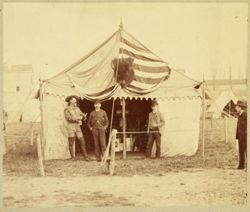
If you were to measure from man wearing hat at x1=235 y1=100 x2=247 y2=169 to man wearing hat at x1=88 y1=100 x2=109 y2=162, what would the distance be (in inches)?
34.9

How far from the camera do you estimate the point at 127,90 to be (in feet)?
11.6

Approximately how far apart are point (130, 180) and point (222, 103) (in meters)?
0.81

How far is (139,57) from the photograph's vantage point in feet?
11.5

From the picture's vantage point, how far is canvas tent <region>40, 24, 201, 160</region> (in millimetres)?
3438

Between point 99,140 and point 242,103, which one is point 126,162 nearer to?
point 99,140

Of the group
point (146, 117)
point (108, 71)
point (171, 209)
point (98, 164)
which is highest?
point (108, 71)

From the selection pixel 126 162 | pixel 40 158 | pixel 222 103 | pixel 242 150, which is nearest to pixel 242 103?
pixel 222 103

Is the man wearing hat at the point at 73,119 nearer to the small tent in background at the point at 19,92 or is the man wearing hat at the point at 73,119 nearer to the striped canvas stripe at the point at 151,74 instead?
the small tent in background at the point at 19,92

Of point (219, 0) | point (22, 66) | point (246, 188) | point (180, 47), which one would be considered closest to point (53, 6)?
point (22, 66)

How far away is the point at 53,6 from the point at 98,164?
1.06m

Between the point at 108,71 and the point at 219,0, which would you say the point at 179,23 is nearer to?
the point at 219,0

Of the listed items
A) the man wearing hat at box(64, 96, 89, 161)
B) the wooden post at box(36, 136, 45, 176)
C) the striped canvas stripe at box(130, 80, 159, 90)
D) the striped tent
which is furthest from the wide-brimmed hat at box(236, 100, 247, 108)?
the wooden post at box(36, 136, 45, 176)

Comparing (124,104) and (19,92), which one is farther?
(124,104)

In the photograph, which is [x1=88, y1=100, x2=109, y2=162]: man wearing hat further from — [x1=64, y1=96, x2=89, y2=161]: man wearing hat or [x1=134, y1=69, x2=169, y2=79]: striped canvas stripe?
[x1=134, y1=69, x2=169, y2=79]: striped canvas stripe
